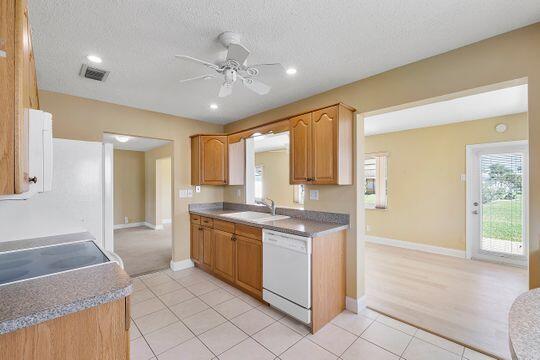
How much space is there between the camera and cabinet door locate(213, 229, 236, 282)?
306 centimetres

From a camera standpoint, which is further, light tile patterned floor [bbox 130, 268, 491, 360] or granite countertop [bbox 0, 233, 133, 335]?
light tile patterned floor [bbox 130, 268, 491, 360]

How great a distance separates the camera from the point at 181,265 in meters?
3.83

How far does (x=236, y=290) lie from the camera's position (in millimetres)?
3041

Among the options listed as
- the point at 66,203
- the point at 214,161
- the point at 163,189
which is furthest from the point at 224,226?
the point at 163,189

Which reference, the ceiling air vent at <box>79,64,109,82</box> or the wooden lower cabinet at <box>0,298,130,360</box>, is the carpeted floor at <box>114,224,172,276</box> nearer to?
the ceiling air vent at <box>79,64,109,82</box>

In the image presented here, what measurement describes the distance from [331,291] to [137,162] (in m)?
7.25

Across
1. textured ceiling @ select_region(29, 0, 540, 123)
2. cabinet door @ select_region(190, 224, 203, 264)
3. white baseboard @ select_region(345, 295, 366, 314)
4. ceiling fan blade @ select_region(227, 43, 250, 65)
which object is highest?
textured ceiling @ select_region(29, 0, 540, 123)

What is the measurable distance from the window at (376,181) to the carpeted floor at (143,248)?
436cm

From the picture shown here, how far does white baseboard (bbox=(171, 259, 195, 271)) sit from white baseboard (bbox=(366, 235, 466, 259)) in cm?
383

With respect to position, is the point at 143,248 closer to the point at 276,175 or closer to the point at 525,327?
the point at 276,175

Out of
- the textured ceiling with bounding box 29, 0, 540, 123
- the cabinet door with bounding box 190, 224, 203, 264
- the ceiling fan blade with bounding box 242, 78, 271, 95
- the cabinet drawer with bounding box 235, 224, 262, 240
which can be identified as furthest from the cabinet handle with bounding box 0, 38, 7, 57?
the cabinet door with bounding box 190, 224, 203, 264

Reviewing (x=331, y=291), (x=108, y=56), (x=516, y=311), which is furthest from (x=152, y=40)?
(x=331, y=291)

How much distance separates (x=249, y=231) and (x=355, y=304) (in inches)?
53.8

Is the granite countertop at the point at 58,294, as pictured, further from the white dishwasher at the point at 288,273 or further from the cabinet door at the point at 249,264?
the cabinet door at the point at 249,264
